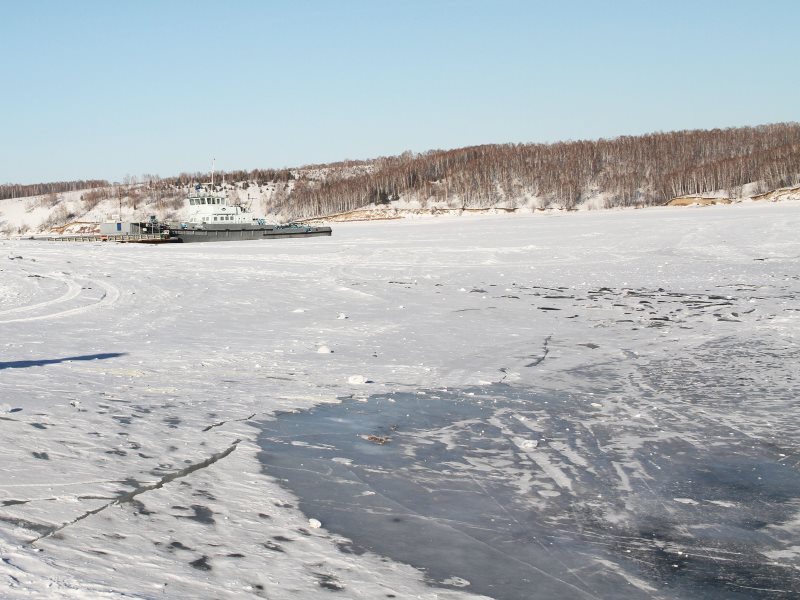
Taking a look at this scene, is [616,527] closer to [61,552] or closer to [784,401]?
[61,552]

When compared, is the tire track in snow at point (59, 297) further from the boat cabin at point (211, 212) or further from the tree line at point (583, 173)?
the tree line at point (583, 173)

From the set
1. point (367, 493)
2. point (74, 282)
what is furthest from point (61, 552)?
point (74, 282)

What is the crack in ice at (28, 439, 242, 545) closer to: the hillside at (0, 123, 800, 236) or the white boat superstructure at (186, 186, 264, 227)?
the white boat superstructure at (186, 186, 264, 227)

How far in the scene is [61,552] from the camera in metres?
3.75

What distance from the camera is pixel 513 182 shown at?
126m

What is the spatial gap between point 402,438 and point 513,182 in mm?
122479

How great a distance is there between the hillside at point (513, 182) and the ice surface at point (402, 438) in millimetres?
86480

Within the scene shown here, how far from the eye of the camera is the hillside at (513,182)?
107812 mm

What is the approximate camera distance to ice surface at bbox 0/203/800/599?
3.88 meters

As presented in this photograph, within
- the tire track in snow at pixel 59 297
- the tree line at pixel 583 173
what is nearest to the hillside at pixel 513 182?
the tree line at pixel 583 173

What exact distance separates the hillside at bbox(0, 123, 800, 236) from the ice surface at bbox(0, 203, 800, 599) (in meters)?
86.5

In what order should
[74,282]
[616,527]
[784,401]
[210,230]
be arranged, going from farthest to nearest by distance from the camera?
1. [210,230]
2. [74,282]
3. [784,401]
4. [616,527]

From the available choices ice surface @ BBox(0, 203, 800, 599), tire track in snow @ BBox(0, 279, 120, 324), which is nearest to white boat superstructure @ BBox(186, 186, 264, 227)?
tire track in snow @ BBox(0, 279, 120, 324)

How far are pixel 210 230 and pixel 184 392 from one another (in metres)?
43.6
